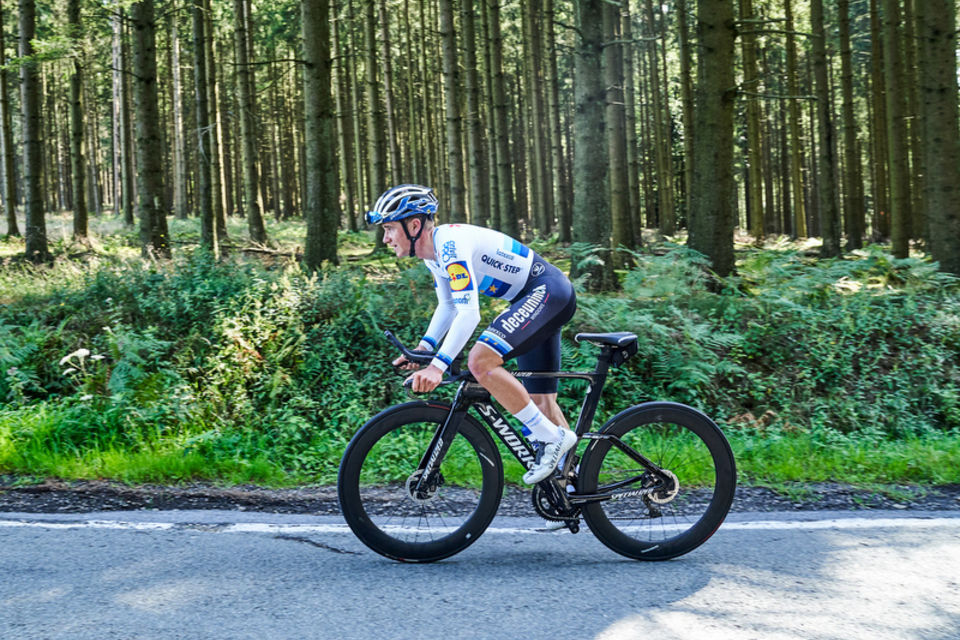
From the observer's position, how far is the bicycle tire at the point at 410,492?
14.1 feet

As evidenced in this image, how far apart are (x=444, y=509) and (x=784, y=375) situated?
5.66 meters

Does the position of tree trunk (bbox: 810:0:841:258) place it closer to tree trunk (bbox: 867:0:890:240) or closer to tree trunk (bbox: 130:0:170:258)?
tree trunk (bbox: 867:0:890:240)

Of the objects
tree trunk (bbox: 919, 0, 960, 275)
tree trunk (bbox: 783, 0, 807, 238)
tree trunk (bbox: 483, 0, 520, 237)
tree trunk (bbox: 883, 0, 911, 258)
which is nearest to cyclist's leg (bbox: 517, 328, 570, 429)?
tree trunk (bbox: 919, 0, 960, 275)

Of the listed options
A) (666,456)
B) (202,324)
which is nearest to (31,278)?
(202,324)

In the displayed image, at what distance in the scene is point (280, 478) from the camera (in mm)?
6348

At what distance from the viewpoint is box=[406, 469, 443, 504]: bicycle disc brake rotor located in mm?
4406

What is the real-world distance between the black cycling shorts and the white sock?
323 mm

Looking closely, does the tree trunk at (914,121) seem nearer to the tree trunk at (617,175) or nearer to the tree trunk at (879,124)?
the tree trunk at (879,124)

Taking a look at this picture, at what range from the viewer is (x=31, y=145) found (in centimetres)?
1432

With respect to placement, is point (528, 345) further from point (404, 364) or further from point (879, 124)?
point (879, 124)

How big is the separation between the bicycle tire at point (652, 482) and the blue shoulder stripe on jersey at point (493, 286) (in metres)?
1.03

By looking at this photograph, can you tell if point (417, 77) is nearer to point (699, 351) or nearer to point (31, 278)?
point (31, 278)

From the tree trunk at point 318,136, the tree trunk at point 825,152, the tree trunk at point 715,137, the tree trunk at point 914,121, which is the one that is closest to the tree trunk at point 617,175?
the tree trunk at point 715,137

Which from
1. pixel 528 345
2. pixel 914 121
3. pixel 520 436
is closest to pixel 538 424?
pixel 520 436
